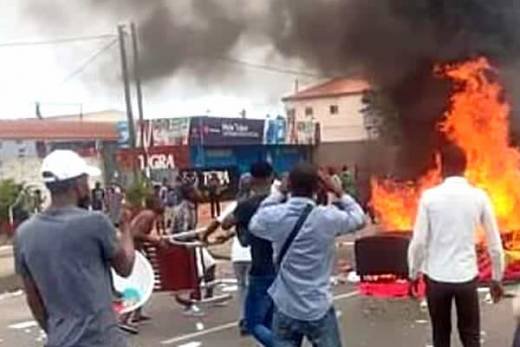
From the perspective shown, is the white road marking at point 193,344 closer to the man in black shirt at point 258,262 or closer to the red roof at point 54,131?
the man in black shirt at point 258,262

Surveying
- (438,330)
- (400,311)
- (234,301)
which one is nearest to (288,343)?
(438,330)

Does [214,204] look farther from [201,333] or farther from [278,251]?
[278,251]

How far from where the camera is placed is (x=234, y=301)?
36.9ft

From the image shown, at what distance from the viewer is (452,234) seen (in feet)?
18.8

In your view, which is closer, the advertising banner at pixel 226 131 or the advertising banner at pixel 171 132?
the advertising banner at pixel 171 132

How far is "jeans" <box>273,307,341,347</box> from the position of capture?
5121mm

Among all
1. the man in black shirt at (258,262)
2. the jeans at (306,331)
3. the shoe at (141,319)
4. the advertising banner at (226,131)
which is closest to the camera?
the jeans at (306,331)

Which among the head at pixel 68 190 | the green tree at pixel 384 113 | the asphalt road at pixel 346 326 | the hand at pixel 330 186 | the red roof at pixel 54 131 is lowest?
the asphalt road at pixel 346 326

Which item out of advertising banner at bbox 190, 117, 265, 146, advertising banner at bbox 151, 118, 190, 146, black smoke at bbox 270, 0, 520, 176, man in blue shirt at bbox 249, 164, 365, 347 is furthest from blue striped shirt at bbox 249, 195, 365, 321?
advertising banner at bbox 190, 117, 265, 146

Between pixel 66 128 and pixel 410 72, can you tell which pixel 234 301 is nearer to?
pixel 410 72

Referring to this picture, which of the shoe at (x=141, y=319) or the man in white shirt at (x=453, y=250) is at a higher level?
the man in white shirt at (x=453, y=250)

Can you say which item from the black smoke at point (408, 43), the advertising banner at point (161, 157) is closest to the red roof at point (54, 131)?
the advertising banner at point (161, 157)

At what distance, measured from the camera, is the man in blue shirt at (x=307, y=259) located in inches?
202

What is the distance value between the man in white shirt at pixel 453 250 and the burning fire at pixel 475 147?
27.3ft
